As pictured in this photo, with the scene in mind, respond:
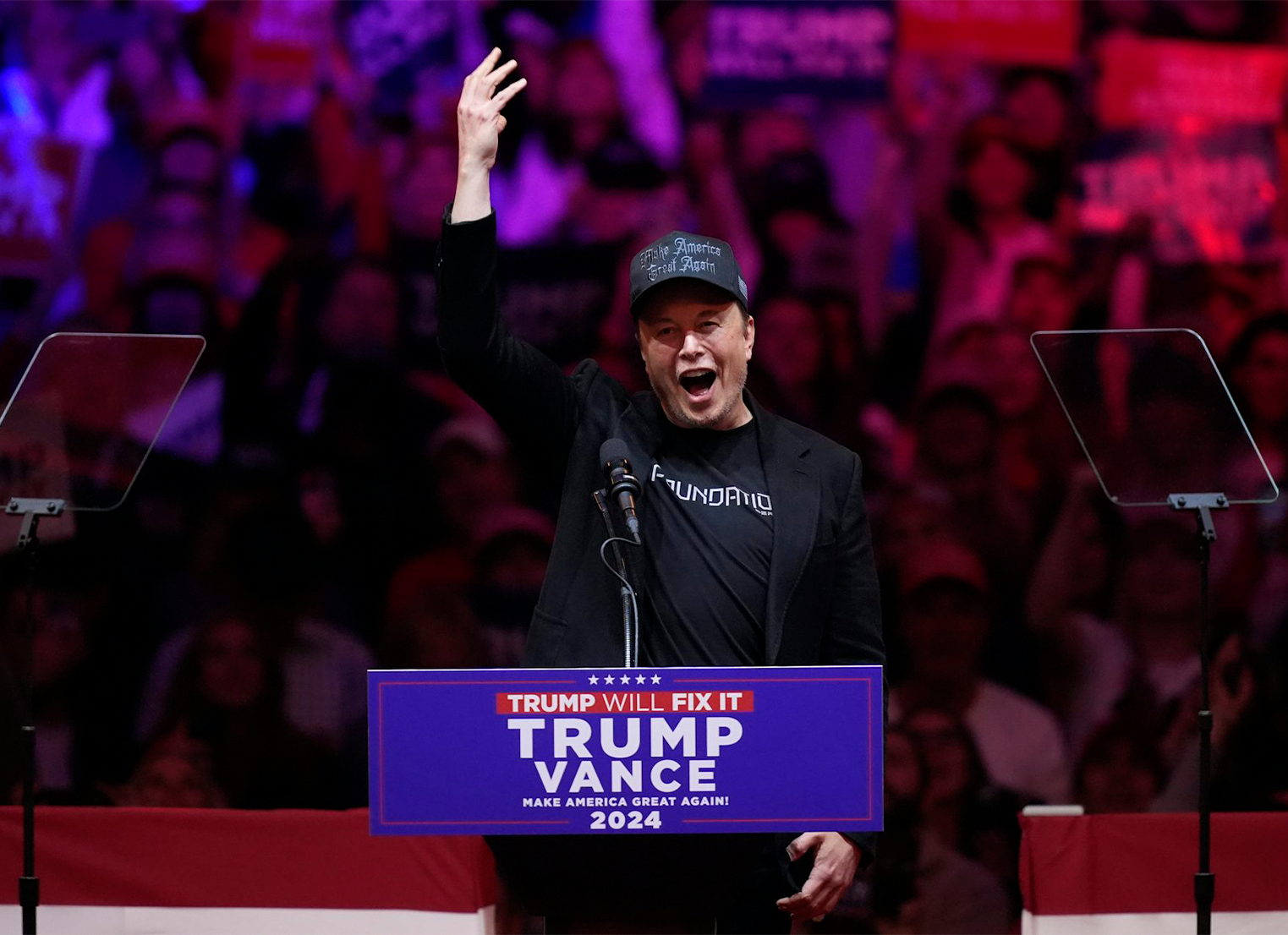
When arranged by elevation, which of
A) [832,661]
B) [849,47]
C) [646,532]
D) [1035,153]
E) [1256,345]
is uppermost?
[849,47]

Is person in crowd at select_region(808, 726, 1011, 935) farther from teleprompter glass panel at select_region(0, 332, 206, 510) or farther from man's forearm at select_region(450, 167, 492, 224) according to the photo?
man's forearm at select_region(450, 167, 492, 224)

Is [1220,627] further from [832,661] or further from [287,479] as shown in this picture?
[287,479]

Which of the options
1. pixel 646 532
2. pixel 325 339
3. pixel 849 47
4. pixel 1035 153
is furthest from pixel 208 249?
pixel 646 532

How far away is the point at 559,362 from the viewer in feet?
14.3

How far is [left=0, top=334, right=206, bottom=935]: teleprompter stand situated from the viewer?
128 inches

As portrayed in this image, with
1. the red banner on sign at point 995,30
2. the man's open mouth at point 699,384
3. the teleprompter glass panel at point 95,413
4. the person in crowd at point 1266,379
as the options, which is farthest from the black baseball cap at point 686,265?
the person in crowd at point 1266,379

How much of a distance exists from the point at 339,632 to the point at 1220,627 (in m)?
2.60

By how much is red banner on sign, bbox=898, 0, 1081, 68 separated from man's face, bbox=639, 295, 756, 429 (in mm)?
2494

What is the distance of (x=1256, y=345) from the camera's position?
4.30m

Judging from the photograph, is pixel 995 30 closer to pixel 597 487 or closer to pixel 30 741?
pixel 597 487

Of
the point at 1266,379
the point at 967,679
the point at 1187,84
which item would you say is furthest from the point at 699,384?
the point at 1187,84

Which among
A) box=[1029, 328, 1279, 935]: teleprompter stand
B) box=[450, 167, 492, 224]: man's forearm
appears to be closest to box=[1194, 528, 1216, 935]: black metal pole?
box=[1029, 328, 1279, 935]: teleprompter stand

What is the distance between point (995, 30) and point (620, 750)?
3327mm

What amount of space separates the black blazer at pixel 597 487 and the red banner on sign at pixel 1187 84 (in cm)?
260
